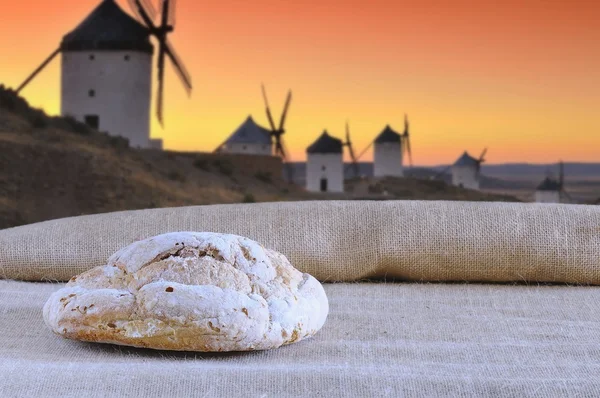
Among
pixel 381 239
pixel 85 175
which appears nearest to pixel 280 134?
pixel 85 175

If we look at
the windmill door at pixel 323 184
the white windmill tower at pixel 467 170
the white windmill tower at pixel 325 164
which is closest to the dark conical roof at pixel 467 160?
the white windmill tower at pixel 467 170

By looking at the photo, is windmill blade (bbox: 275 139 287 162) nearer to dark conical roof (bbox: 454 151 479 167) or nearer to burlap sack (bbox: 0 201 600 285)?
dark conical roof (bbox: 454 151 479 167)

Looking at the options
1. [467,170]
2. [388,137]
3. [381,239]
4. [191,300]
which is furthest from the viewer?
[467,170]

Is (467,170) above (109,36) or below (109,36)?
below

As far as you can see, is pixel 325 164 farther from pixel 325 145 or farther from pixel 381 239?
pixel 381 239

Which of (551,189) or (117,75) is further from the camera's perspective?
(551,189)

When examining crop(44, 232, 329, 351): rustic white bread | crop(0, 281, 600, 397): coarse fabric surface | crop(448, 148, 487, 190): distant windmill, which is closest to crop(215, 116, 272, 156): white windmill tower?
crop(448, 148, 487, 190): distant windmill

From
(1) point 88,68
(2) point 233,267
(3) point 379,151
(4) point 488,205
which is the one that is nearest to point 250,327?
(2) point 233,267

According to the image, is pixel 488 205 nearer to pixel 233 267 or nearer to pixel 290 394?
pixel 233 267

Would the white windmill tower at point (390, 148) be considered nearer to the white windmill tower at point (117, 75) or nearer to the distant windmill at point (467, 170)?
the distant windmill at point (467, 170)
